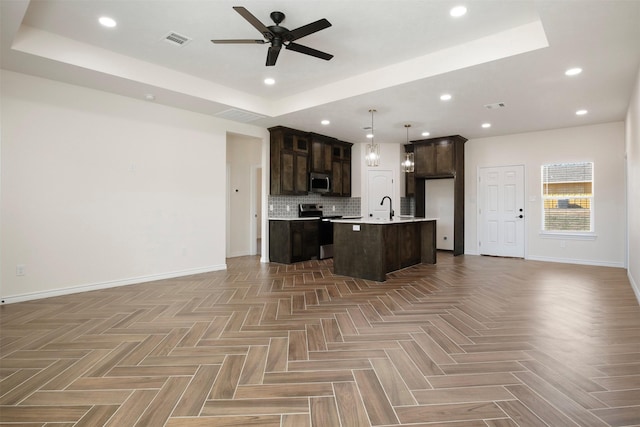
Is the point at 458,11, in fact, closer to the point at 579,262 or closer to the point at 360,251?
the point at 360,251

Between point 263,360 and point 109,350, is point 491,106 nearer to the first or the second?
point 263,360

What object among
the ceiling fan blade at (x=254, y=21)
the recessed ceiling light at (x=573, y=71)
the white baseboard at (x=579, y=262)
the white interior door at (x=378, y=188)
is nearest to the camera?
the ceiling fan blade at (x=254, y=21)

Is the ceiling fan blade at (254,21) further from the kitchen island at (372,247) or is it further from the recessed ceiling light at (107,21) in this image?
the kitchen island at (372,247)

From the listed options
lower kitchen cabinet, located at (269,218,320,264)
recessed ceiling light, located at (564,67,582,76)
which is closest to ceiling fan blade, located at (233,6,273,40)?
recessed ceiling light, located at (564,67,582,76)

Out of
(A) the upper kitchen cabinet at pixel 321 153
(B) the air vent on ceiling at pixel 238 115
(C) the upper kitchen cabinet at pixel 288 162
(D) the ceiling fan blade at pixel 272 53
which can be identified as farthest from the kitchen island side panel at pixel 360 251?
(D) the ceiling fan blade at pixel 272 53

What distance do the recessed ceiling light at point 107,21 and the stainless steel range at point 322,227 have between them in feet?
14.8

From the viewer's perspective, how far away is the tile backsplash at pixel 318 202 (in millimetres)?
6605

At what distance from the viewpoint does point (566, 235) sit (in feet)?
20.8

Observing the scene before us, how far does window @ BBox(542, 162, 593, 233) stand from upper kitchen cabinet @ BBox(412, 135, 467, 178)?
1.71m

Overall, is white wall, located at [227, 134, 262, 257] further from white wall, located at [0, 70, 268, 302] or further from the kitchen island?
the kitchen island

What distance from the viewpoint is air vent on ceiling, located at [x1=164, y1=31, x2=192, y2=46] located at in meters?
3.40

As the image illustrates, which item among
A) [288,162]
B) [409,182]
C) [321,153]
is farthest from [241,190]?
[409,182]

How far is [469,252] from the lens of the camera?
24.5 feet

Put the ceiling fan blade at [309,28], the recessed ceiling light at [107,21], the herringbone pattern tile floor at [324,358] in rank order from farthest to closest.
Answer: the recessed ceiling light at [107,21] < the ceiling fan blade at [309,28] < the herringbone pattern tile floor at [324,358]
